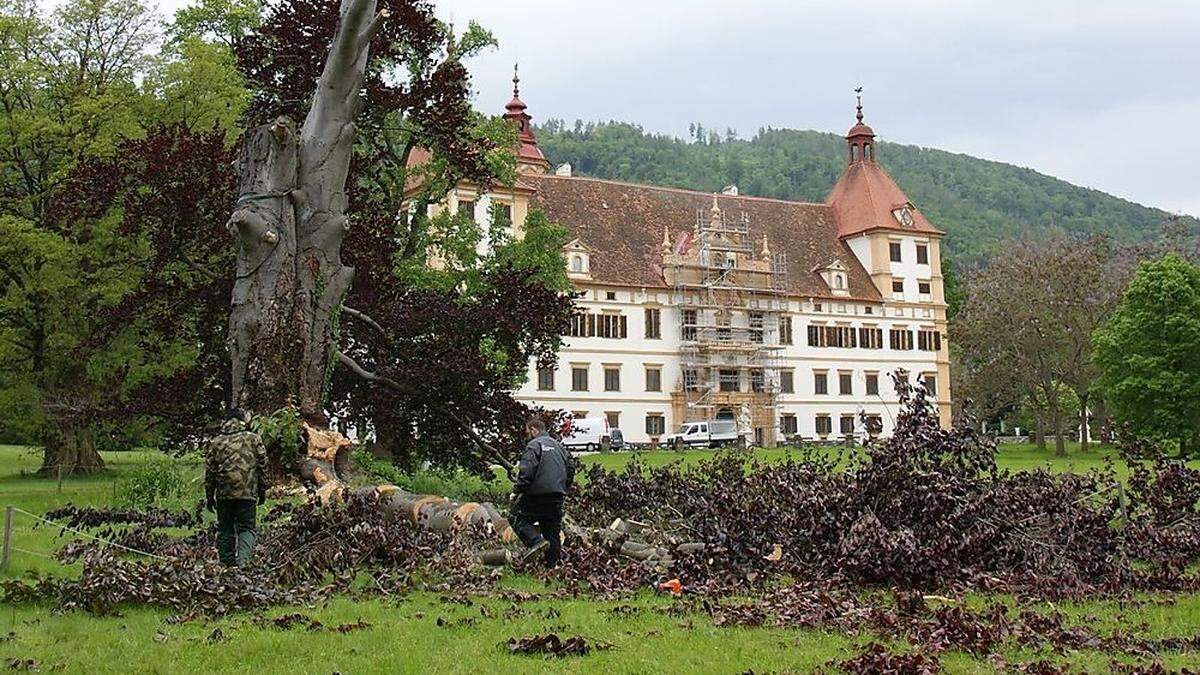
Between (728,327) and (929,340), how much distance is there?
14.5 metres

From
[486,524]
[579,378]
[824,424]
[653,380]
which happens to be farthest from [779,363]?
[486,524]

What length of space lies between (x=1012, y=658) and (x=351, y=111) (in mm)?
13437

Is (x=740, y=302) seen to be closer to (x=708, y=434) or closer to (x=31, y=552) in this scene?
(x=708, y=434)

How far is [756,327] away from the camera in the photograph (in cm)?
6319

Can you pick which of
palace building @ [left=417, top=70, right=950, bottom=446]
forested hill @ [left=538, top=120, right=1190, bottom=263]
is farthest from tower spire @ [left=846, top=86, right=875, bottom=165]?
forested hill @ [left=538, top=120, right=1190, bottom=263]

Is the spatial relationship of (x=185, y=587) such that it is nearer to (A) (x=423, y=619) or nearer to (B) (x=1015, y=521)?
(A) (x=423, y=619)

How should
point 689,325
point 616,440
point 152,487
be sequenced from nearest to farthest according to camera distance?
1. point 152,487
2. point 616,440
3. point 689,325

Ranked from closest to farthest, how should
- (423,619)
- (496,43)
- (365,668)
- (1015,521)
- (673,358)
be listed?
(365,668)
(423,619)
(1015,521)
(496,43)
(673,358)

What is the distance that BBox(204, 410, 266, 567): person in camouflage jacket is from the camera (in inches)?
438

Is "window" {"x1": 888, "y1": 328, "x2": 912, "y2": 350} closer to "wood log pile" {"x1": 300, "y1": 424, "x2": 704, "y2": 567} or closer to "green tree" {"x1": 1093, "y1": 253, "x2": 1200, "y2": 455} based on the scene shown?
"green tree" {"x1": 1093, "y1": 253, "x2": 1200, "y2": 455}

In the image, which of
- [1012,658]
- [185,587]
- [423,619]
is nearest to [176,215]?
[185,587]

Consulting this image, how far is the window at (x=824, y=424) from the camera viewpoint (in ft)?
214

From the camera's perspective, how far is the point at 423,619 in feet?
28.2

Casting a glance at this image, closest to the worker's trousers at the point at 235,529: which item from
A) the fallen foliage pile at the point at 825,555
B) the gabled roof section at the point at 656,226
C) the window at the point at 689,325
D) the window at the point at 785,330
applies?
the fallen foliage pile at the point at 825,555
